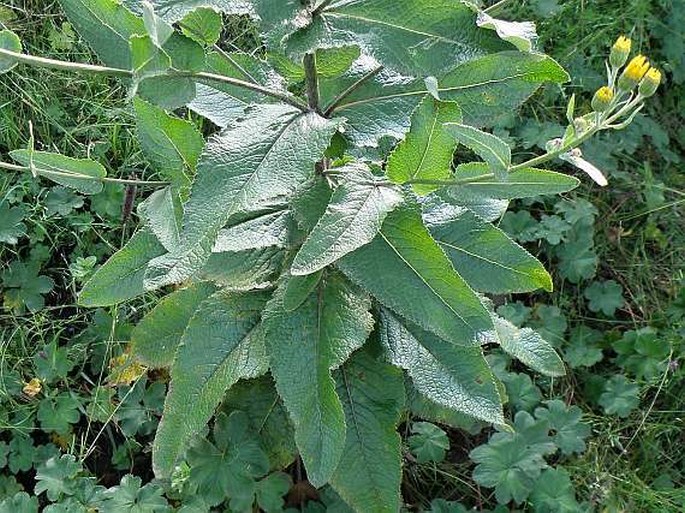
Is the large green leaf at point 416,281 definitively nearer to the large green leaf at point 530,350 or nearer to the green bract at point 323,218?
the green bract at point 323,218

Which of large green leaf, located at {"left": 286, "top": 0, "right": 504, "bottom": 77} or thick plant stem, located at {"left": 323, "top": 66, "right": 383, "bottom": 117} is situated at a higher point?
large green leaf, located at {"left": 286, "top": 0, "right": 504, "bottom": 77}

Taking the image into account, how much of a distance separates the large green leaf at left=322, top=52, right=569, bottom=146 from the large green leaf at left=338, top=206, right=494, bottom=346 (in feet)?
0.53

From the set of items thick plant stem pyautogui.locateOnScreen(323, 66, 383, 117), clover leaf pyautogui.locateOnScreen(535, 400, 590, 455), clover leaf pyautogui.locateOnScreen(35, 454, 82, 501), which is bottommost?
clover leaf pyautogui.locateOnScreen(535, 400, 590, 455)

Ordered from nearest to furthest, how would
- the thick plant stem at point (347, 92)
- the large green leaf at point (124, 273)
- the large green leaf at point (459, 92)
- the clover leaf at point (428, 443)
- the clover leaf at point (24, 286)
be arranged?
the large green leaf at point (459, 92)
the thick plant stem at point (347, 92)
the large green leaf at point (124, 273)
the clover leaf at point (428, 443)
the clover leaf at point (24, 286)

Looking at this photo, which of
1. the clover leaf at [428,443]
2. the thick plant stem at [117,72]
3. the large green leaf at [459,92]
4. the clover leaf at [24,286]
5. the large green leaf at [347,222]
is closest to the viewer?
the thick plant stem at [117,72]

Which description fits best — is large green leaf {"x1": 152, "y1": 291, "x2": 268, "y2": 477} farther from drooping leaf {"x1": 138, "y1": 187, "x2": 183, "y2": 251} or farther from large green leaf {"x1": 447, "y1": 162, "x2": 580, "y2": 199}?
large green leaf {"x1": 447, "y1": 162, "x2": 580, "y2": 199}

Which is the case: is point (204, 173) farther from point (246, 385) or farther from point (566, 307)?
point (566, 307)

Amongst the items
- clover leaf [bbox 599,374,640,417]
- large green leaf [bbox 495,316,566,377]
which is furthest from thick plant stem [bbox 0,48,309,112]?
clover leaf [bbox 599,374,640,417]

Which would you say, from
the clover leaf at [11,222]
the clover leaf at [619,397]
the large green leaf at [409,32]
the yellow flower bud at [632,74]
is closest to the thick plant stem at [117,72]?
the large green leaf at [409,32]

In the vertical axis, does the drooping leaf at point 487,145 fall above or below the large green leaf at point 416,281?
above

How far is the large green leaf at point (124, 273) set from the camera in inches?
58.4

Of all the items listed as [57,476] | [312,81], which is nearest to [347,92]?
[312,81]

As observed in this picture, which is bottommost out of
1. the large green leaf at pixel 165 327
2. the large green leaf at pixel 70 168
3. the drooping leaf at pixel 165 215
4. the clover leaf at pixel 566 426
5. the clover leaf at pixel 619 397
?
the clover leaf at pixel 619 397

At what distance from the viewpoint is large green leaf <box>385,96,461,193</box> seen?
122cm
